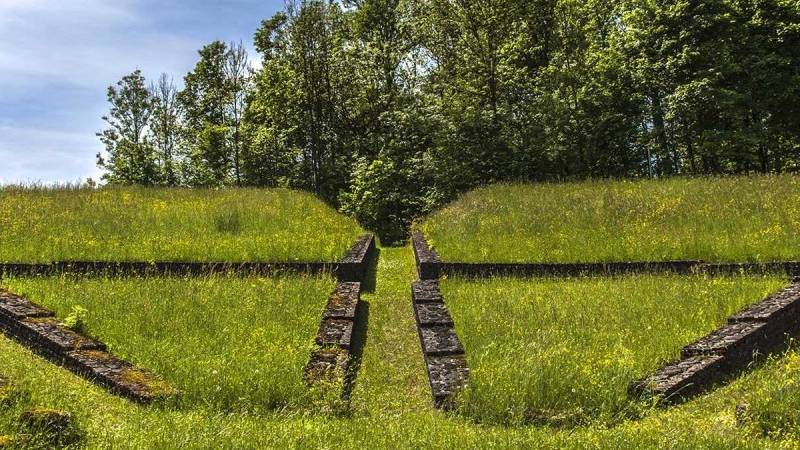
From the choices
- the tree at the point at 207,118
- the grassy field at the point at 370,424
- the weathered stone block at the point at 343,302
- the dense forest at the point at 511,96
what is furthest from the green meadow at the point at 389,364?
the tree at the point at 207,118

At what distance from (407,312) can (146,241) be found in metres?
8.09

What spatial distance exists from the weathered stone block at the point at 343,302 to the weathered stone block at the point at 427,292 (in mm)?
1216

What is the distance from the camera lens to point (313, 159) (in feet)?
125

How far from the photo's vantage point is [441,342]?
8828 mm

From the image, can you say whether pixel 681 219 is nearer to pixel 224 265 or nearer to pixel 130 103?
pixel 224 265

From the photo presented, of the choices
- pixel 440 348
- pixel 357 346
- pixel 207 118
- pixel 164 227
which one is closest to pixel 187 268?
pixel 164 227

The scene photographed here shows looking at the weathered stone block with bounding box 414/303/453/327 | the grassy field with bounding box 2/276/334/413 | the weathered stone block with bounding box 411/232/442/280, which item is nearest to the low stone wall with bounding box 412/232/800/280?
the weathered stone block with bounding box 411/232/442/280

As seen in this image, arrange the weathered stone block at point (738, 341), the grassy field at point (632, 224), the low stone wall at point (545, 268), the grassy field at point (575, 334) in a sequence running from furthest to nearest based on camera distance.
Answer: the grassy field at point (632, 224), the low stone wall at point (545, 268), the weathered stone block at point (738, 341), the grassy field at point (575, 334)

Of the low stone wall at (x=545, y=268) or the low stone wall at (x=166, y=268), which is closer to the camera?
the low stone wall at (x=166, y=268)

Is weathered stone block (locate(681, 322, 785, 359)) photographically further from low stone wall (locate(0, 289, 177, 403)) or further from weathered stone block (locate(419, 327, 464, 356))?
low stone wall (locate(0, 289, 177, 403))

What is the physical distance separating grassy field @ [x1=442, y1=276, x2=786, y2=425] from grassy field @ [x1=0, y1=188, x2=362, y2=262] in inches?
207

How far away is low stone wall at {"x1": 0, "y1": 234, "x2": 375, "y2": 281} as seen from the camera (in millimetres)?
13367

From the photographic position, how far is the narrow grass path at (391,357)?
754 cm

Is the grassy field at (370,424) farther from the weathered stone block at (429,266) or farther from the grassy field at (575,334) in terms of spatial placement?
the weathered stone block at (429,266)
